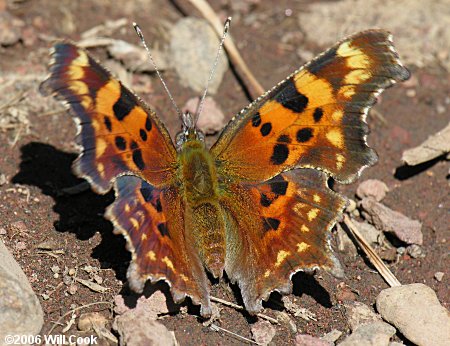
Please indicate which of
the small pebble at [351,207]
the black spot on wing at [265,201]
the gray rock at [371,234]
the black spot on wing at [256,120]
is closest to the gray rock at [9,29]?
the black spot on wing at [256,120]

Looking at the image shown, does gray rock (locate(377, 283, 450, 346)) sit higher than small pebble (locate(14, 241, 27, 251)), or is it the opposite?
small pebble (locate(14, 241, 27, 251))

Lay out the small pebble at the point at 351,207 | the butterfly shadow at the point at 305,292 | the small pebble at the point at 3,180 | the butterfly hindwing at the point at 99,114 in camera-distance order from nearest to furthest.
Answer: the butterfly hindwing at the point at 99,114, the butterfly shadow at the point at 305,292, the small pebble at the point at 3,180, the small pebble at the point at 351,207

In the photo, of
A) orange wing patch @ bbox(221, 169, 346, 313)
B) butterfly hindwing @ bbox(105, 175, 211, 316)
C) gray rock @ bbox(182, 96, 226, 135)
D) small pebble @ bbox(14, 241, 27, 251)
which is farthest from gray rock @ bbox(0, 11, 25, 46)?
orange wing patch @ bbox(221, 169, 346, 313)

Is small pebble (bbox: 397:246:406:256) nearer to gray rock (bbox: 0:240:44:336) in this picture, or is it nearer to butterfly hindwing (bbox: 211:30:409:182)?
butterfly hindwing (bbox: 211:30:409:182)

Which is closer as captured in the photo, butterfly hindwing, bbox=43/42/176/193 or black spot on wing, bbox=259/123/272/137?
butterfly hindwing, bbox=43/42/176/193

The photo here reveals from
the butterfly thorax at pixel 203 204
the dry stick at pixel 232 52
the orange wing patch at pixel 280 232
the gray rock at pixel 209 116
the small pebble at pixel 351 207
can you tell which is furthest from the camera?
the dry stick at pixel 232 52

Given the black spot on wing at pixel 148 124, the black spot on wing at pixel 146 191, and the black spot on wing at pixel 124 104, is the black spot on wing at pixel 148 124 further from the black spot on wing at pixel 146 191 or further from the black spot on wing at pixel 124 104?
the black spot on wing at pixel 146 191

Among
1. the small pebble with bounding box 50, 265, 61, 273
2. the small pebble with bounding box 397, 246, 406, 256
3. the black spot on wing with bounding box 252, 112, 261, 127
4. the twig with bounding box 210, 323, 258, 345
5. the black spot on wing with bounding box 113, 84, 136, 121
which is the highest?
the black spot on wing with bounding box 113, 84, 136, 121
